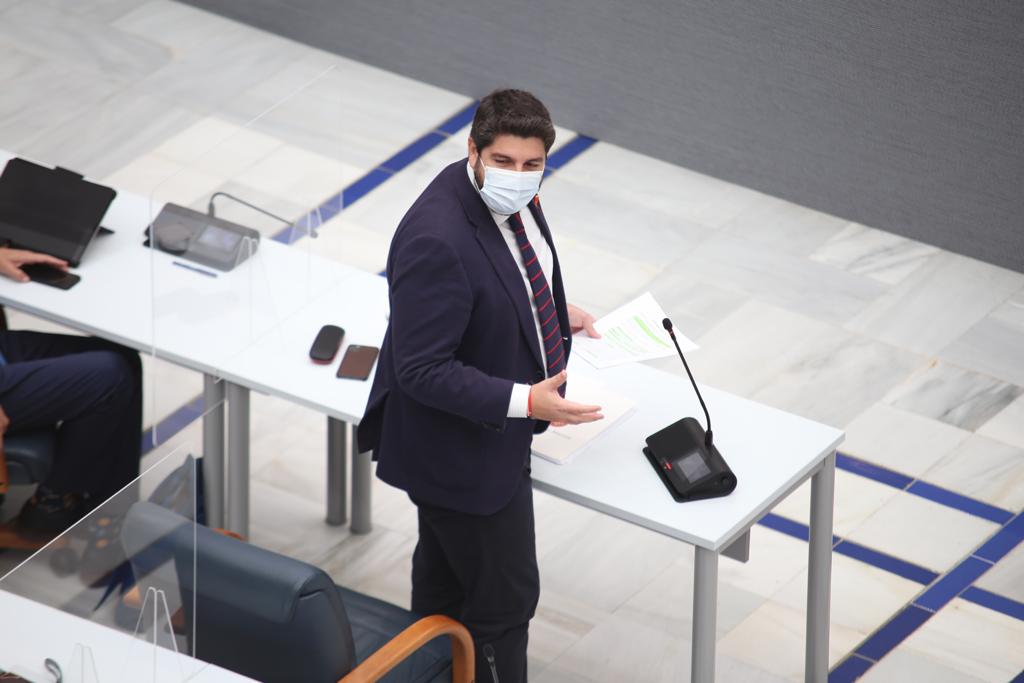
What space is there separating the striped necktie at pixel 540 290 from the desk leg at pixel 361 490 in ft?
4.07

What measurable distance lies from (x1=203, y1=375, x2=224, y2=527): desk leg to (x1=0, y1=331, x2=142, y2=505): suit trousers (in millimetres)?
297

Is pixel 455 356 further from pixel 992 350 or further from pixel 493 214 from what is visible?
pixel 992 350

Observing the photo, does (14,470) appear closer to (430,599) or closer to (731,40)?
(430,599)

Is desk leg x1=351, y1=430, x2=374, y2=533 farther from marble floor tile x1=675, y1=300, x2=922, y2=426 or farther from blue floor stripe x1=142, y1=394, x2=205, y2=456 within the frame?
marble floor tile x1=675, y1=300, x2=922, y2=426

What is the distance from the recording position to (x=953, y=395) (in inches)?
204

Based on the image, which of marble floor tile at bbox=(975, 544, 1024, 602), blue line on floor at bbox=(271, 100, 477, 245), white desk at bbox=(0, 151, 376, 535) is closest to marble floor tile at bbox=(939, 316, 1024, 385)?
marble floor tile at bbox=(975, 544, 1024, 602)

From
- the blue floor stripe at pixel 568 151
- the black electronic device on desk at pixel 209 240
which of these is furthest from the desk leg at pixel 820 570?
the blue floor stripe at pixel 568 151

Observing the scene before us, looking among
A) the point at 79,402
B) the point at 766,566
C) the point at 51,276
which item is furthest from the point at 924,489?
the point at 51,276

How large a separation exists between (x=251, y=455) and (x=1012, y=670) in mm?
2231

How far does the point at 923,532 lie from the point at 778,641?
0.64 metres

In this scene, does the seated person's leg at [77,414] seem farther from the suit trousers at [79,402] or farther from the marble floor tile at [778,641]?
the marble floor tile at [778,641]

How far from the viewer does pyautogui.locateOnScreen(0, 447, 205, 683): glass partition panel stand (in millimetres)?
2797

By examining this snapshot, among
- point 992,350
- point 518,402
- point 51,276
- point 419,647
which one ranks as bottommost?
point 992,350

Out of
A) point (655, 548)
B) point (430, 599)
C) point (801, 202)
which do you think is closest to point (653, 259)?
point (801, 202)
